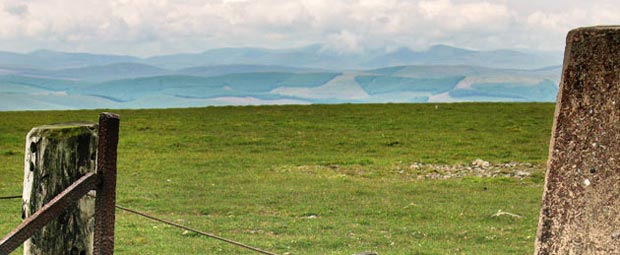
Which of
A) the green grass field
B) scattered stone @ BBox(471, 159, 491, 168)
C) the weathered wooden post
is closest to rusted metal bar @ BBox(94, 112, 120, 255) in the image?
the weathered wooden post

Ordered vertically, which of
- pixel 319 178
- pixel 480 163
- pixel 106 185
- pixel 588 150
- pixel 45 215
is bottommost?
pixel 319 178

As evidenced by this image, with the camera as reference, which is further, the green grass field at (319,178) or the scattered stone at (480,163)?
the scattered stone at (480,163)

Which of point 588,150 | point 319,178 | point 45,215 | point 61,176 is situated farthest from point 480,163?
point 45,215

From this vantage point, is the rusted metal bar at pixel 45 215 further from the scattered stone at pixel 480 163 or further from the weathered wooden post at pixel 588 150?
the scattered stone at pixel 480 163

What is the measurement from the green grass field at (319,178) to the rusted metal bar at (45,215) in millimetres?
8233

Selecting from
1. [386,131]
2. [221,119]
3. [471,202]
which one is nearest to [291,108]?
[221,119]

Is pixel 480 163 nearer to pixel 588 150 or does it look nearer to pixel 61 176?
pixel 588 150

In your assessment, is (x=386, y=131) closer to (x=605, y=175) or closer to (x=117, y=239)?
(x=117, y=239)

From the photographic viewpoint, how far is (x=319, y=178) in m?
25.0

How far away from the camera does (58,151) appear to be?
614cm

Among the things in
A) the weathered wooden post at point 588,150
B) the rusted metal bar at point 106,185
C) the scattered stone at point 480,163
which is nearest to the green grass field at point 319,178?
the scattered stone at point 480,163

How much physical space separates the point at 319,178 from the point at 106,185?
19.0 metres

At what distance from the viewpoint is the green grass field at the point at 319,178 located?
1579 cm

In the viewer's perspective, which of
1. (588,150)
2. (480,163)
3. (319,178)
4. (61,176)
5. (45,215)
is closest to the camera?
(45,215)
